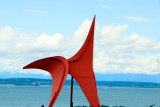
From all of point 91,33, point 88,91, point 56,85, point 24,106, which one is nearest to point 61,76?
point 56,85

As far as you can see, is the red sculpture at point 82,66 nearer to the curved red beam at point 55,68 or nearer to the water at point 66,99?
the curved red beam at point 55,68

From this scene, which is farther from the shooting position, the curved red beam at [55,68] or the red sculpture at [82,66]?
the red sculpture at [82,66]

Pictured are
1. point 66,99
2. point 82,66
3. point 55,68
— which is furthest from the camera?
point 66,99

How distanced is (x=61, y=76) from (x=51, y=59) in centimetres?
146

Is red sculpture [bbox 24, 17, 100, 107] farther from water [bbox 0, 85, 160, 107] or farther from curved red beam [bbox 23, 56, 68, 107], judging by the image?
water [bbox 0, 85, 160, 107]

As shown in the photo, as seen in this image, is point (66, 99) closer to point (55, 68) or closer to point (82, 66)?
point (55, 68)

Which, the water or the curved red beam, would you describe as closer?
the curved red beam

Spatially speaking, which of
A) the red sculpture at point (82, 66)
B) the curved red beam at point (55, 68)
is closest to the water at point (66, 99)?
the red sculpture at point (82, 66)

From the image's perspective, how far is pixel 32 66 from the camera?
19.7 meters

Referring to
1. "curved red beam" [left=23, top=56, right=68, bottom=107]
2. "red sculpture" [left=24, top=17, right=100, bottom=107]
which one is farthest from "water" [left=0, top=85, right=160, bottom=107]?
"curved red beam" [left=23, top=56, right=68, bottom=107]

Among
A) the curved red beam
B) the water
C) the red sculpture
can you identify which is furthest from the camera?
A: the water

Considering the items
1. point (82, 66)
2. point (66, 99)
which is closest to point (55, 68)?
point (82, 66)

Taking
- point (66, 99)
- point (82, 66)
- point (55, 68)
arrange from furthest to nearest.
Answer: point (66, 99)
point (55, 68)
point (82, 66)

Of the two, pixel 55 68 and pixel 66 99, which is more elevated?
pixel 66 99
